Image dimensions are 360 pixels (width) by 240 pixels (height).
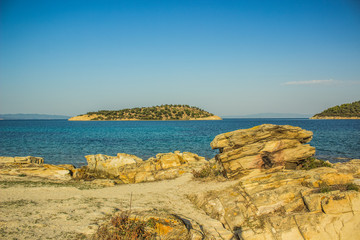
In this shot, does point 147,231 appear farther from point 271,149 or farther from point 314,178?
point 271,149

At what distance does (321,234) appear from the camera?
29.8 feet

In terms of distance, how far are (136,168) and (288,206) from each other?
40.0 ft

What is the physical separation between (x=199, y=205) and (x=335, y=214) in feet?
19.4

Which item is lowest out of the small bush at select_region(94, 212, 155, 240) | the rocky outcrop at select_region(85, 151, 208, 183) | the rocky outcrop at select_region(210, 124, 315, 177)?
the rocky outcrop at select_region(85, 151, 208, 183)

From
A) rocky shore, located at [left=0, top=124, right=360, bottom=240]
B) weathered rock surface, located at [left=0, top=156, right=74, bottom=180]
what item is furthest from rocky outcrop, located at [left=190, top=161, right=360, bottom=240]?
weathered rock surface, located at [left=0, top=156, right=74, bottom=180]

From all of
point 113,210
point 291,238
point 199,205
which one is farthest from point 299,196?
point 113,210

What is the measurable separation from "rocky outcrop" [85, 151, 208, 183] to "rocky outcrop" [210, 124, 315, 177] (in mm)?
4444

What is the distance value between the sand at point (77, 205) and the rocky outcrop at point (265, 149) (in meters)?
1.63

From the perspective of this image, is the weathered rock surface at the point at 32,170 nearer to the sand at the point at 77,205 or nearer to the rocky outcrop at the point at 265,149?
the sand at the point at 77,205

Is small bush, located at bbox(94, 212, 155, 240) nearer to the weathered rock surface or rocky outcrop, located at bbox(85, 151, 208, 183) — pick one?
rocky outcrop, located at bbox(85, 151, 208, 183)

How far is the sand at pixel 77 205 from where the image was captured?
355 inches

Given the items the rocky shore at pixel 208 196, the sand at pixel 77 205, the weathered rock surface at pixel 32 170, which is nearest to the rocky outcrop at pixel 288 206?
the rocky shore at pixel 208 196

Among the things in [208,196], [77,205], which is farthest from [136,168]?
[208,196]

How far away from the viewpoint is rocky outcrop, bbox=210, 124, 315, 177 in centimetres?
1535
